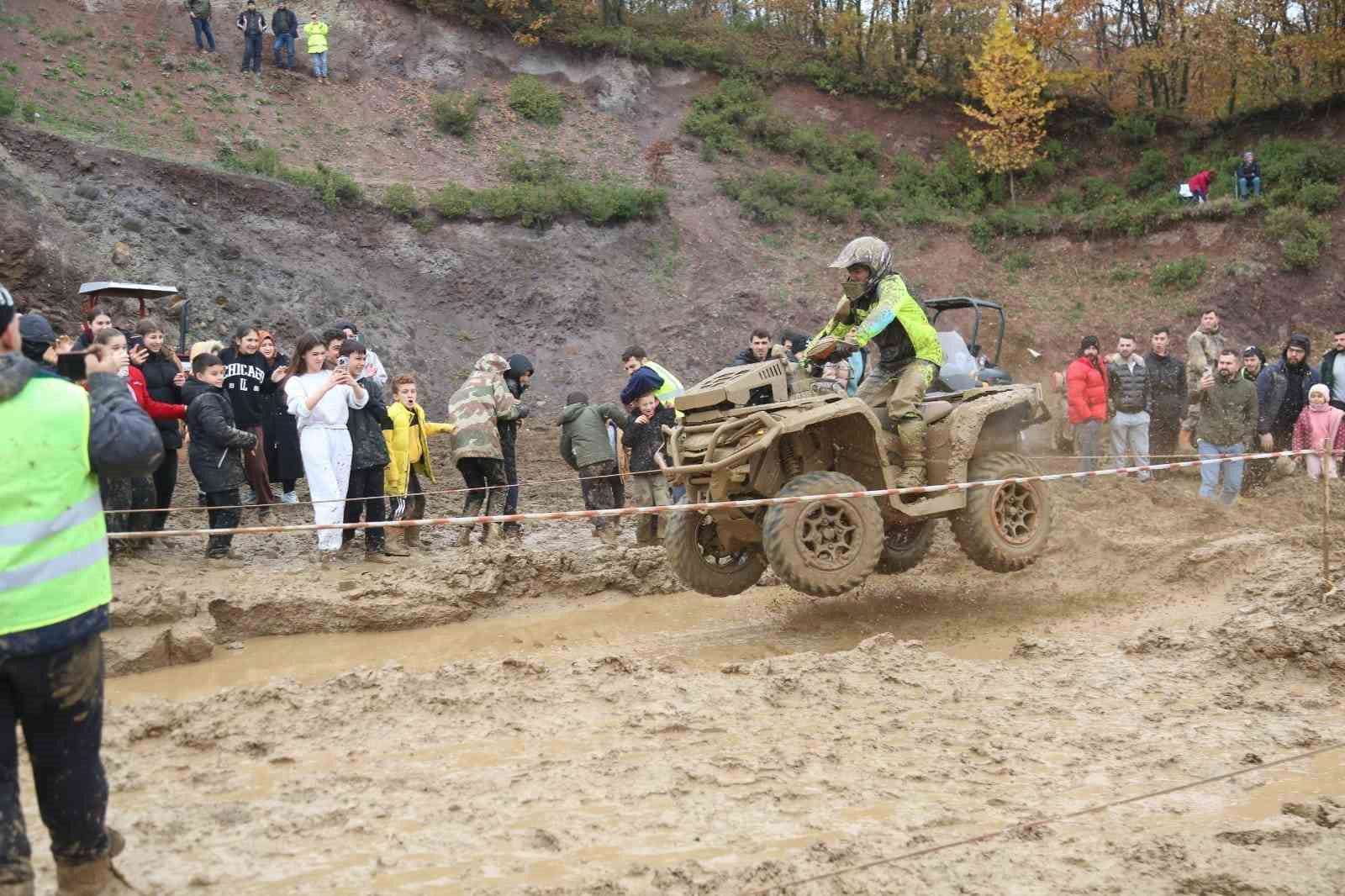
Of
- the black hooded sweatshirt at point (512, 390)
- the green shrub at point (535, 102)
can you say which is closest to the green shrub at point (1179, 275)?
the green shrub at point (535, 102)

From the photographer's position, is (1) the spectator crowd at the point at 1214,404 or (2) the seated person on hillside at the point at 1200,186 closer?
(1) the spectator crowd at the point at 1214,404

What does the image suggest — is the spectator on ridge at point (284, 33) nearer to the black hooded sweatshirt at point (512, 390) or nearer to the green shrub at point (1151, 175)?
the black hooded sweatshirt at point (512, 390)

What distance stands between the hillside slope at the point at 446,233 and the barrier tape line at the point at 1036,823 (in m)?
15.8

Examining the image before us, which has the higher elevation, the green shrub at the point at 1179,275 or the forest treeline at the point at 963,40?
the forest treeline at the point at 963,40

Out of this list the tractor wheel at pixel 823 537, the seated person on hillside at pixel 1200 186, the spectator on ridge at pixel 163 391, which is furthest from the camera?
the seated person on hillside at pixel 1200 186

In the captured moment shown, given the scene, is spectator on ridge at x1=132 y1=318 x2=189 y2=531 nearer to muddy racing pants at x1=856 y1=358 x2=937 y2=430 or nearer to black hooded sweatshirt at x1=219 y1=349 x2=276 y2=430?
black hooded sweatshirt at x1=219 y1=349 x2=276 y2=430

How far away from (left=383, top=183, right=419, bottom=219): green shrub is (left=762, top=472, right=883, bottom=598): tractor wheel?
53.8 feet

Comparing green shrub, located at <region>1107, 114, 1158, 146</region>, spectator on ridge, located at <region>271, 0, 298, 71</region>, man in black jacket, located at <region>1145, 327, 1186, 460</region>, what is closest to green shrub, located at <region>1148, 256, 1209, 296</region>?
green shrub, located at <region>1107, 114, 1158, 146</region>

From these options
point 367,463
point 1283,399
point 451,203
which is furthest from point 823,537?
point 451,203

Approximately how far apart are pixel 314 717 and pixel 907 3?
99.6ft

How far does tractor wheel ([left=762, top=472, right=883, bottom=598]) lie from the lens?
7988 mm

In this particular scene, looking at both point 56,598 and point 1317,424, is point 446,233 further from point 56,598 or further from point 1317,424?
point 56,598

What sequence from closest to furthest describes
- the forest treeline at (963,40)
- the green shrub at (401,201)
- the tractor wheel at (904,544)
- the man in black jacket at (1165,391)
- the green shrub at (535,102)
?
the tractor wheel at (904,544) < the man in black jacket at (1165,391) < the green shrub at (401,201) < the green shrub at (535,102) < the forest treeline at (963,40)

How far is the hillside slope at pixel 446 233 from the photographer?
63.2 feet
